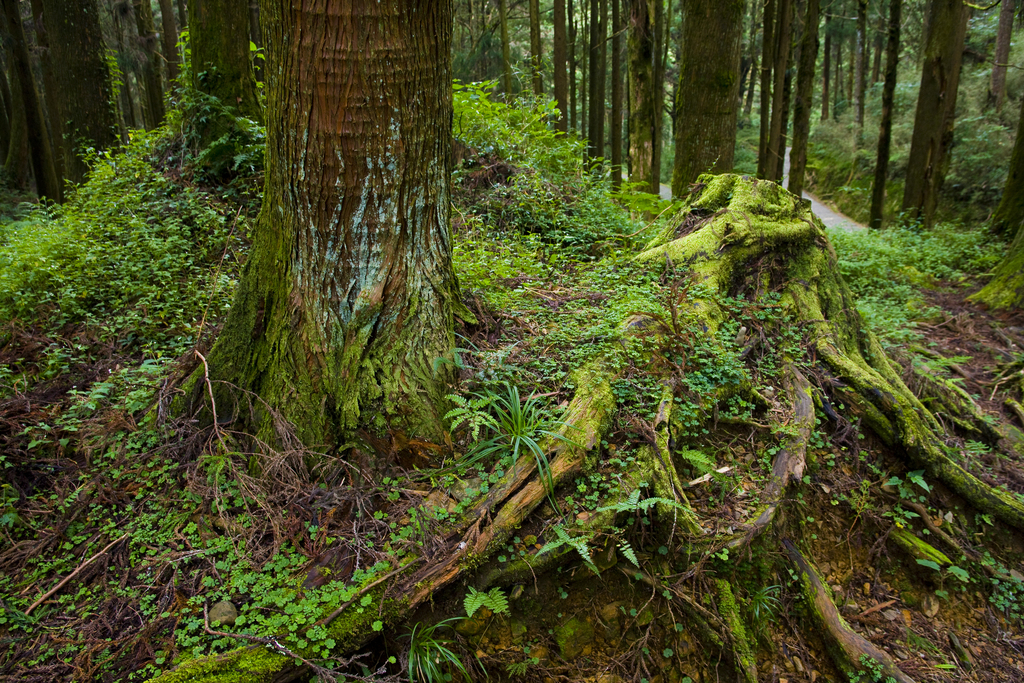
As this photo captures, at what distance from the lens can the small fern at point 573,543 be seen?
2.53 meters

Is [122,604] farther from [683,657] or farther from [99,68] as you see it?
[99,68]

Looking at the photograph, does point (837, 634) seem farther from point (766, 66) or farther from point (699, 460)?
point (766, 66)

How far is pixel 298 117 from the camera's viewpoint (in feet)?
9.53

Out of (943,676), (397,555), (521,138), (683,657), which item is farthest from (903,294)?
(397,555)

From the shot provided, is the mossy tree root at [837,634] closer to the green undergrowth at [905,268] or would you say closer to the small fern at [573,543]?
the small fern at [573,543]

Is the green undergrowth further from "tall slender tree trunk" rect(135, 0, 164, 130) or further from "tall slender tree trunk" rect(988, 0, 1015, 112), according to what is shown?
"tall slender tree trunk" rect(135, 0, 164, 130)

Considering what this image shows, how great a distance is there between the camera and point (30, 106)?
31.8 ft

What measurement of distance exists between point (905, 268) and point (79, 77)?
543 inches

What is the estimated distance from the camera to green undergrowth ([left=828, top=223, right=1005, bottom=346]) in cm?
705

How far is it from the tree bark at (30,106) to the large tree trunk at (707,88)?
10484mm

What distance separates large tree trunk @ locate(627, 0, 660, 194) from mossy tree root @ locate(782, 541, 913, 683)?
833 cm

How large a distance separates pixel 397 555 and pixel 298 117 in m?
2.36

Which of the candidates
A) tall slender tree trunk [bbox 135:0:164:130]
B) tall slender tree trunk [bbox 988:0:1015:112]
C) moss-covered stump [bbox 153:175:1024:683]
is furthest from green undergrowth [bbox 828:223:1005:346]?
tall slender tree trunk [bbox 135:0:164:130]

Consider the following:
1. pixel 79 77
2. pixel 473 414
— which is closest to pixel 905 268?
pixel 473 414
